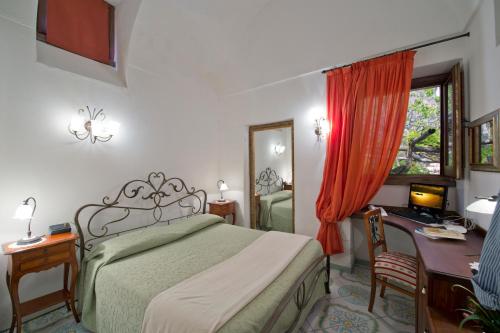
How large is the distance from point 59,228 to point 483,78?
4190mm

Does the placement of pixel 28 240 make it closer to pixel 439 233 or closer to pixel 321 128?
pixel 321 128

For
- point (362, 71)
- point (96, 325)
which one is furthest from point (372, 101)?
point (96, 325)

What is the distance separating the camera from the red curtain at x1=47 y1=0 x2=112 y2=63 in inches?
91.9

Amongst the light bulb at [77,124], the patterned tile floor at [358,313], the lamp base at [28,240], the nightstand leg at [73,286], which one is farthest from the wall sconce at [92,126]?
the patterned tile floor at [358,313]

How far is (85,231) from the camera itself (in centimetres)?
243

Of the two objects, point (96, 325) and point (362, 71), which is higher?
point (362, 71)

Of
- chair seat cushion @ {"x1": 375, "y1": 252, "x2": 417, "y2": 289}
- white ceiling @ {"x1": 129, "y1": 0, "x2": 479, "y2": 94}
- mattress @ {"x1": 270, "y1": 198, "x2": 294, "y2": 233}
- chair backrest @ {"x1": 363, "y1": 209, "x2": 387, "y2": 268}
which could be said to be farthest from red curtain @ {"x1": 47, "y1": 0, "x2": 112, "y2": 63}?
chair seat cushion @ {"x1": 375, "y1": 252, "x2": 417, "y2": 289}

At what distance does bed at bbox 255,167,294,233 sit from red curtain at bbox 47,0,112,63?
2.97 meters

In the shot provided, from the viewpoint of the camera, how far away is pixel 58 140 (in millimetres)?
2270

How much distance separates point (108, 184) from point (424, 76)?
433 cm

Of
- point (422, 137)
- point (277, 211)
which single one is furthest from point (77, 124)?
point (422, 137)

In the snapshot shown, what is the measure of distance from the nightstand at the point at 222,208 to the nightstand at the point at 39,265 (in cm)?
205

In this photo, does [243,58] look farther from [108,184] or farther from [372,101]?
[108,184]

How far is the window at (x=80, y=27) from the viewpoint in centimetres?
229
